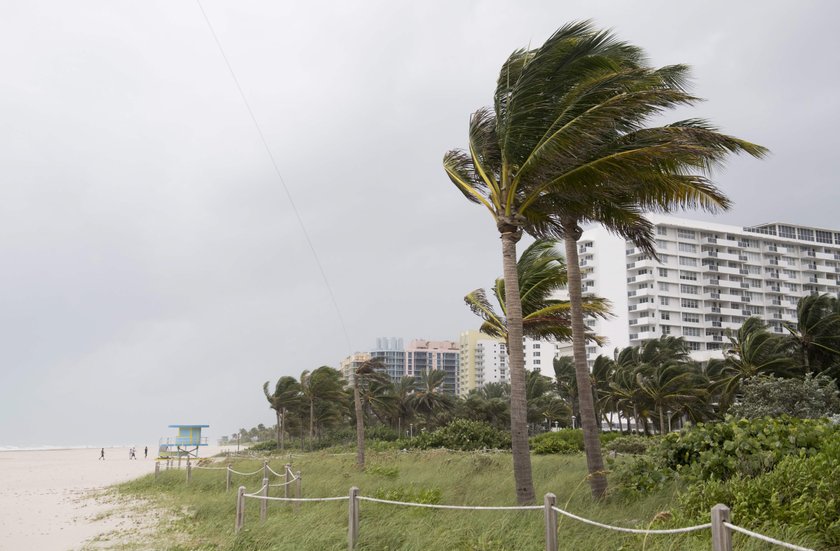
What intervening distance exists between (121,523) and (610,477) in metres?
11.4

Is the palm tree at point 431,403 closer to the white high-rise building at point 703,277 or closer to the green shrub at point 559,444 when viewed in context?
the white high-rise building at point 703,277

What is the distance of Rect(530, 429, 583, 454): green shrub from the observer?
30.2 meters

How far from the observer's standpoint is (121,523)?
15344 millimetres

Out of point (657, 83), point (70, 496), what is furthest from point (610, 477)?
point (70, 496)

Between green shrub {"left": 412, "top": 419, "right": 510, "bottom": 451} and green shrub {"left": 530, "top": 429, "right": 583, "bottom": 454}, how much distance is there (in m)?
2.91

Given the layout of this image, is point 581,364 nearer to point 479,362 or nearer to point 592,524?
point 592,524

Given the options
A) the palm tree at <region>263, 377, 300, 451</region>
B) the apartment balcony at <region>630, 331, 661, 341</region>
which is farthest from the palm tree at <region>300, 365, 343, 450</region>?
the apartment balcony at <region>630, 331, 661, 341</region>

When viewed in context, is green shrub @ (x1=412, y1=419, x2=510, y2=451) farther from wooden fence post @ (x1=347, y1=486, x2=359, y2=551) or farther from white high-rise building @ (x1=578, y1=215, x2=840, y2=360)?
white high-rise building @ (x1=578, y1=215, x2=840, y2=360)

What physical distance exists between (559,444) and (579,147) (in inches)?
882

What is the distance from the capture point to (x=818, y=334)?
1409 inches

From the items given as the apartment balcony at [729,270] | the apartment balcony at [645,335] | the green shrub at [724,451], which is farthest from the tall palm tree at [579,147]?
the apartment balcony at [729,270]

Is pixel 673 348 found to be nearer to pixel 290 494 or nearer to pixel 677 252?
pixel 677 252

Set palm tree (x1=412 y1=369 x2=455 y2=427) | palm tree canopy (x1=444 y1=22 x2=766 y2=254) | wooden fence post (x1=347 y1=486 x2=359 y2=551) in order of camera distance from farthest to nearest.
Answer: palm tree (x1=412 y1=369 x2=455 y2=427) → palm tree canopy (x1=444 y1=22 x2=766 y2=254) → wooden fence post (x1=347 y1=486 x2=359 y2=551)

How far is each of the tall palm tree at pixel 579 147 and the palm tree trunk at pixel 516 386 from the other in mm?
18
